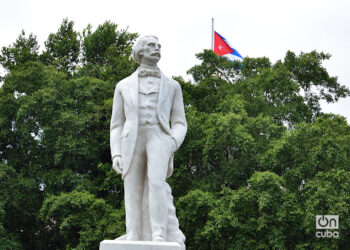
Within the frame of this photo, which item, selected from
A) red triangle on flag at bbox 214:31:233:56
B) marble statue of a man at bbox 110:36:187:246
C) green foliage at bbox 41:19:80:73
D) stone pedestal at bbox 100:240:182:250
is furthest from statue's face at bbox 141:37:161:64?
red triangle on flag at bbox 214:31:233:56

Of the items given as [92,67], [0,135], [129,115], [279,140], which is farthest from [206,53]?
[129,115]

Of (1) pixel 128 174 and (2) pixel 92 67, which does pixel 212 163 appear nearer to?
(2) pixel 92 67

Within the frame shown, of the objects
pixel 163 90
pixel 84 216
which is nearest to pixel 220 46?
pixel 84 216

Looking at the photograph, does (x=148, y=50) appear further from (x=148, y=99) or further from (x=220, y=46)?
(x=220, y=46)

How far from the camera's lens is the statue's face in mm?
8938

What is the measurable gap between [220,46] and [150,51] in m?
27.2

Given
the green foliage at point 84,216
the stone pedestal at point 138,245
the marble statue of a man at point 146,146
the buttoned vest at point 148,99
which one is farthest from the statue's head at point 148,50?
the green foliage at point 84,216

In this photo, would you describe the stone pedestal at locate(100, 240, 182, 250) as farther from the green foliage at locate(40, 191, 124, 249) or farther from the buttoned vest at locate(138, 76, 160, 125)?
the green foliage at locate(40, 191, 124, 249)

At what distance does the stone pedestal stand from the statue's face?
269 cm

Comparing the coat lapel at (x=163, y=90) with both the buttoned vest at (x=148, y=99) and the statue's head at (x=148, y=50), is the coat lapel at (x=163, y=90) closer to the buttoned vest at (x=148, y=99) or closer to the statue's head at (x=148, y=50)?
the buttoned vest at (x=148, y=99)

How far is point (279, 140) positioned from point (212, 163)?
10.5ft

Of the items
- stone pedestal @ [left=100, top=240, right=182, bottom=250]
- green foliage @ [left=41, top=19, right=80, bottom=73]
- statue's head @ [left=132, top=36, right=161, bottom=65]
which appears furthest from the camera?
green foliage @ [left=41, top=19, right=80, bottom=73]

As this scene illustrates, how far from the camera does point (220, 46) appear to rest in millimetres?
35750

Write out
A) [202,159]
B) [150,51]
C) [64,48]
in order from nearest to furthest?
[150,51] < [202,159] < [64,48]
